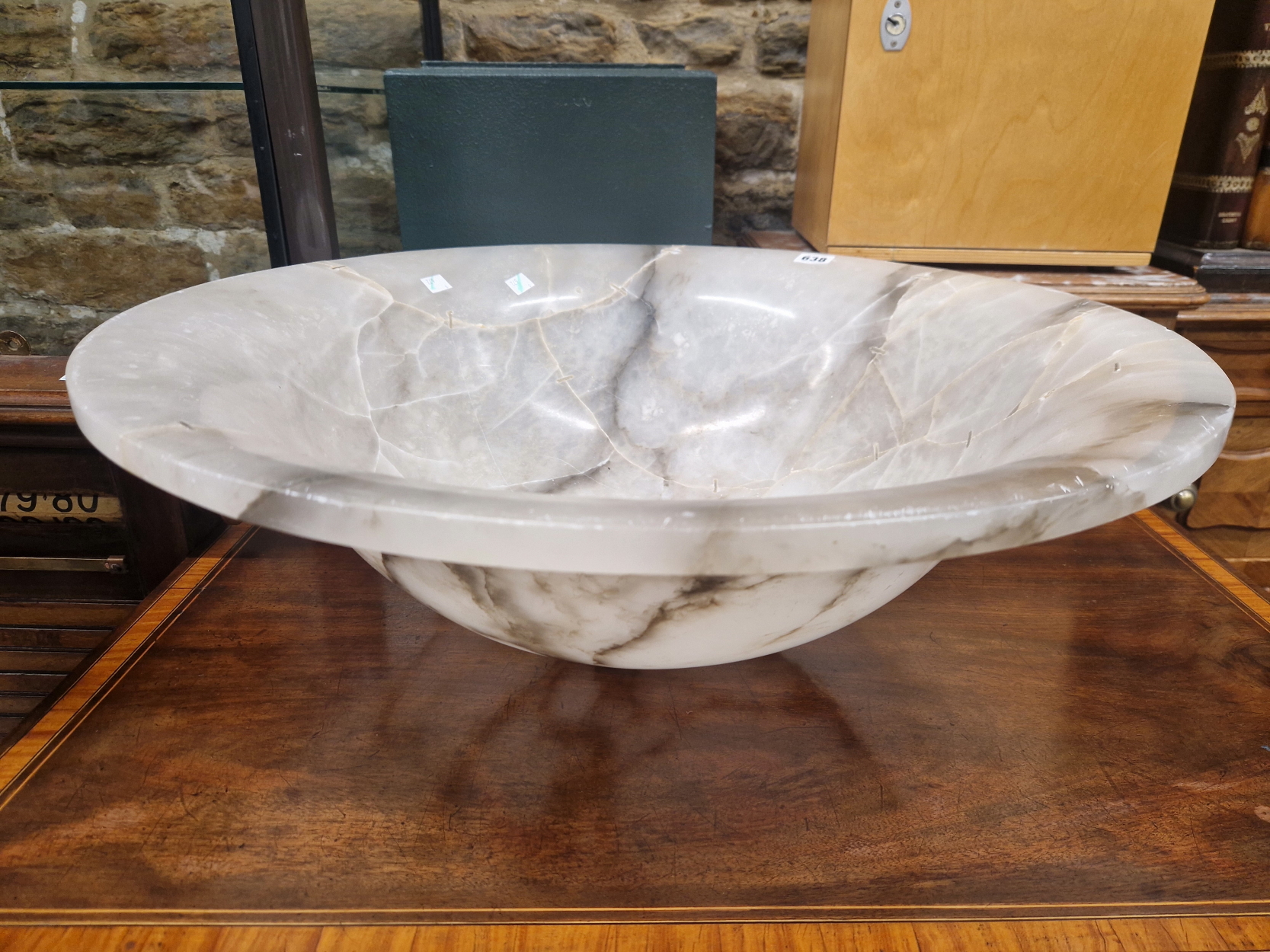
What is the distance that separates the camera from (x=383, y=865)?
0.42 m

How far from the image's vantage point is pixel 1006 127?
983 millimetres

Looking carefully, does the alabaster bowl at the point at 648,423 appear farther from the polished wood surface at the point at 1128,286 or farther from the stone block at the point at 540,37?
the stone block at the point at 540,37

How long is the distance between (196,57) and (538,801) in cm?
73

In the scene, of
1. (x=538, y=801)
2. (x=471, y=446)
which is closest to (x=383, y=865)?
(x=538, y=801)

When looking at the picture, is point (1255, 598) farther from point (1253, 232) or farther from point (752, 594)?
point (1253, 232)

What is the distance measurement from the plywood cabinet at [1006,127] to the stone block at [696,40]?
21cm

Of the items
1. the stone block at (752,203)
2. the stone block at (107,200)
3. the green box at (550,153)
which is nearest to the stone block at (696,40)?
the stone block at (752,203)

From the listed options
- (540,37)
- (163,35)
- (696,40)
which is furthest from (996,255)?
(163,35)

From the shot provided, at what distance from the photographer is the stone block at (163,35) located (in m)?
0.77

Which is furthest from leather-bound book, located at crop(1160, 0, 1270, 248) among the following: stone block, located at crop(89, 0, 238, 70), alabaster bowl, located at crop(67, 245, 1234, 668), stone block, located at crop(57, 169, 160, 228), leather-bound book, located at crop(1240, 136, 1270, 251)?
stone block, located at crop(57, 169, 160, 228)

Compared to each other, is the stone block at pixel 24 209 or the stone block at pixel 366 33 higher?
the stone block at pixel 366 33

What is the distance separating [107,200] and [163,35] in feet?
0.56

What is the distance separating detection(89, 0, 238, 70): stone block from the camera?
767mm

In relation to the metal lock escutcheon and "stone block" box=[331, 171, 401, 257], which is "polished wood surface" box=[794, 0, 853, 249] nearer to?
the metal lock escutcheon
